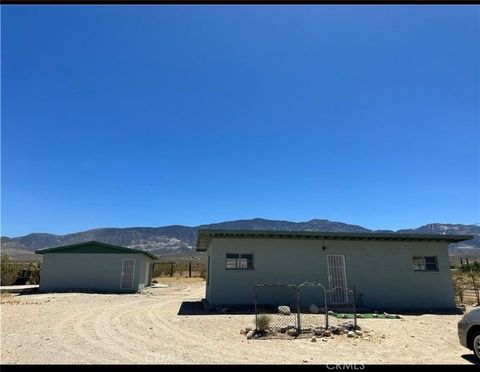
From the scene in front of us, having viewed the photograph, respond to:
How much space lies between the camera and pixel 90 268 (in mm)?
25969

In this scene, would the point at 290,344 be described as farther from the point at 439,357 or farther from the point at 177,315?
the point at 177,315

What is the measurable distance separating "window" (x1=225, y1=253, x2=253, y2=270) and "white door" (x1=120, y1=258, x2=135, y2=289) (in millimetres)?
12535

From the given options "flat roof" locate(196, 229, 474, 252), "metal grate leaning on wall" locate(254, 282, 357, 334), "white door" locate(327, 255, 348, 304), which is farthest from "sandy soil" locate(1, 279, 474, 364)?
"flat roof" locate(196, 229, 474, 252)

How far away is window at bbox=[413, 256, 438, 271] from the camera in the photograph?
17.8 meters

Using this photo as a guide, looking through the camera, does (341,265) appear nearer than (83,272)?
Yes

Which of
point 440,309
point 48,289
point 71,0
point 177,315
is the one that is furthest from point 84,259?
point 71,0

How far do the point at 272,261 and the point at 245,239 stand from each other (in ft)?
5.14

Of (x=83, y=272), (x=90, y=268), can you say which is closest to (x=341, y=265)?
(x=90, y=268)

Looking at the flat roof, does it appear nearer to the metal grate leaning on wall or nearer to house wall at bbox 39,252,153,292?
the metal grate leaning on wall

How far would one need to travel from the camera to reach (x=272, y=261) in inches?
652

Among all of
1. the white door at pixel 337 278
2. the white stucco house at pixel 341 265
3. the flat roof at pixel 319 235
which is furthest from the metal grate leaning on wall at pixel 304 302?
the flat roof at pixel 319 235

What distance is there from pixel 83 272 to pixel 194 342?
19.5 metres

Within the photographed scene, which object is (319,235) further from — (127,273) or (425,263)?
(127,273)

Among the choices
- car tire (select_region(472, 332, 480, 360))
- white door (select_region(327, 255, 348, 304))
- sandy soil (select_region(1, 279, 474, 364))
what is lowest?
sandy soil (select_region(1, 279, 474, 364))
